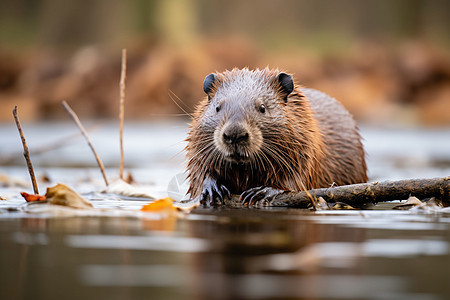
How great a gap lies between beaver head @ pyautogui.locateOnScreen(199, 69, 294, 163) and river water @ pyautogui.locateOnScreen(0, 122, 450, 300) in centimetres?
47

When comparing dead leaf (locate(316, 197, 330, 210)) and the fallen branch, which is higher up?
the fallen branch

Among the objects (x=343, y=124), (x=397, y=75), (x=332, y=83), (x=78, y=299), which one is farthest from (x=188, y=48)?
(x=78, y=299)

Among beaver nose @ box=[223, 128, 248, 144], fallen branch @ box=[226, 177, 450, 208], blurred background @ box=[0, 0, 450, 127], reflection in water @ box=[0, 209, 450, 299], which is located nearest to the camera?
reflection in water @ box=[0, 209, 450, 299]

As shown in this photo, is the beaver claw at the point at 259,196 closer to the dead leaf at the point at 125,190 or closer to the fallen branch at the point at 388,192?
the fallen branch at the point at 388,192

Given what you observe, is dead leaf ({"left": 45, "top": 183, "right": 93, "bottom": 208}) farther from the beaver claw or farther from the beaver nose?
the beaver claw

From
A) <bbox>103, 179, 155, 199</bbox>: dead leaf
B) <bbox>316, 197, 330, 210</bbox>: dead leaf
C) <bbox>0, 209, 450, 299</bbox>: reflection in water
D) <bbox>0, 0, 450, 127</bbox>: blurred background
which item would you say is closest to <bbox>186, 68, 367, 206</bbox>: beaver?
<bbox>316, 197, 330, 210</bbox>: dead leaf

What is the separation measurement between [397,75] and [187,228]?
28.5 meters

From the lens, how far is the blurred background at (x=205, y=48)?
97.3ft

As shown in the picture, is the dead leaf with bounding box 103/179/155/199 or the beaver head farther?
the dead leaf with bounding box 103/179/155/199

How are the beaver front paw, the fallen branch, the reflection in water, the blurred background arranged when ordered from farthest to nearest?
the blurred background
the beaver front paw
the fallen branch
the reflection in water

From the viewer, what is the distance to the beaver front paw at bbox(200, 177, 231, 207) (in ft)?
17.3

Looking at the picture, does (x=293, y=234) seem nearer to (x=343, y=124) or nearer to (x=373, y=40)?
(x=343, y=124)

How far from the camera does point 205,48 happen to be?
3253cm

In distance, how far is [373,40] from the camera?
33.0m
